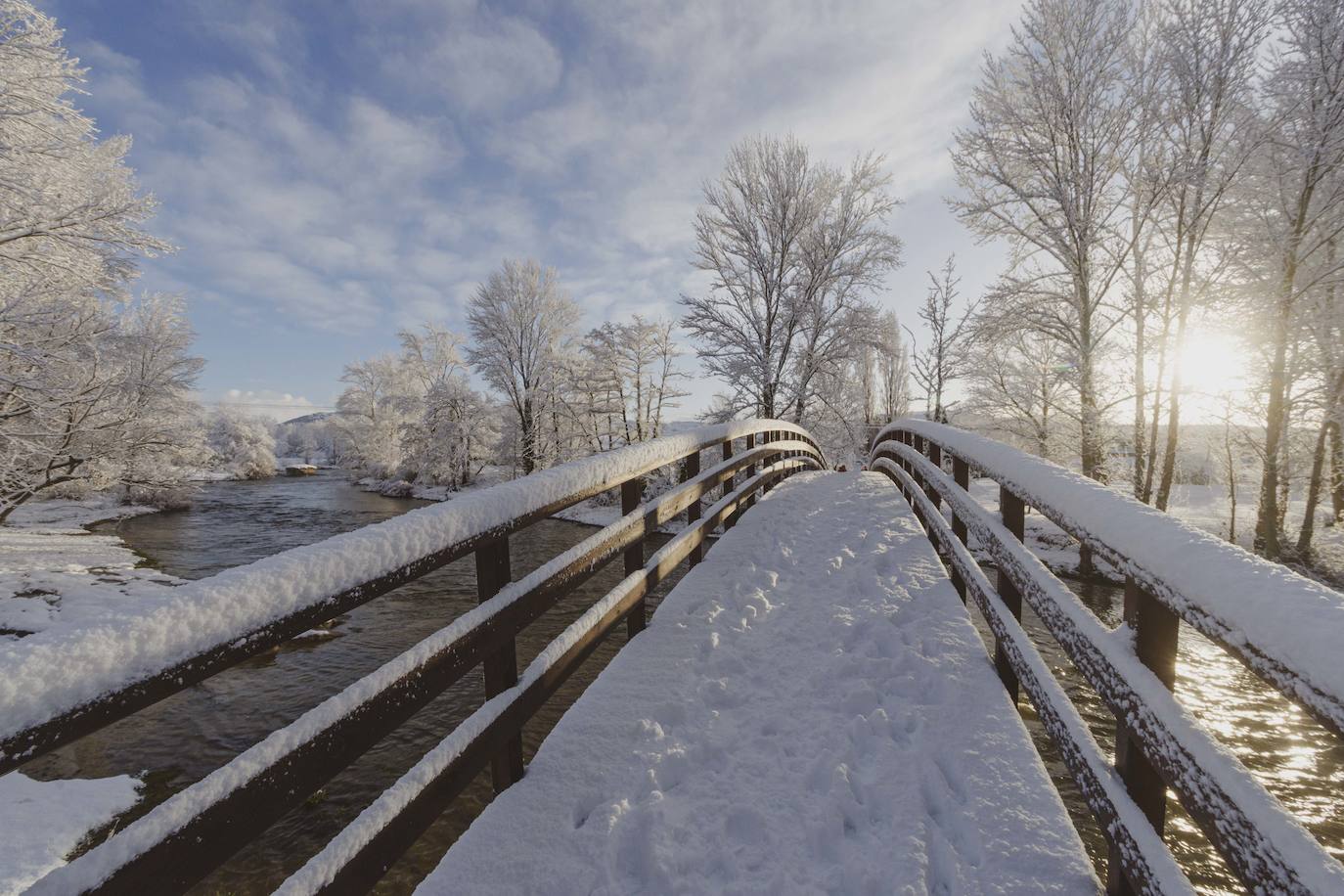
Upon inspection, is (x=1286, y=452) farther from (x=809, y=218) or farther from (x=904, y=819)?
(x=904, y=819)

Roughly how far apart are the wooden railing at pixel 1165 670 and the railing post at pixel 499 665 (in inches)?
78.4

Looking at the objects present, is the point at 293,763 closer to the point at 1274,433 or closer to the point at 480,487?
the point at 1274,433

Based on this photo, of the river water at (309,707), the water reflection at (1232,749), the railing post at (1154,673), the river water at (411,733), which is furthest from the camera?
the river water at (309,707)

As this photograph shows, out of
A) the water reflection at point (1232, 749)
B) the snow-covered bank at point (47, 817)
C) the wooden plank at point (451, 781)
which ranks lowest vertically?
the snow-covered bank at point (47, 817)

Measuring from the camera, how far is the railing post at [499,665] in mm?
2045

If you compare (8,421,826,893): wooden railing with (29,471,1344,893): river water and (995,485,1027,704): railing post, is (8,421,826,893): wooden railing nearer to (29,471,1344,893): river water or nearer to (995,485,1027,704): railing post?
(29,471,1344,893): river water

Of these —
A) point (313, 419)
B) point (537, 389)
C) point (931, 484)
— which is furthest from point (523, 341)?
point (313, 419)

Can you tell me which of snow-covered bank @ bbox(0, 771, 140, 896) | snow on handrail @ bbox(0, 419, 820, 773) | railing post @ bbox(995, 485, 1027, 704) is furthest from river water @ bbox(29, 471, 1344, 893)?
snow on handrail @ bbox(0, 419, 820, 773)

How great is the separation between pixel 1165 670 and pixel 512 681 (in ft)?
7.35

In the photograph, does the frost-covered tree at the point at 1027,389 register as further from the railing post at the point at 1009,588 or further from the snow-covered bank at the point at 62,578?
the snow-covered bank at the point at 62,578

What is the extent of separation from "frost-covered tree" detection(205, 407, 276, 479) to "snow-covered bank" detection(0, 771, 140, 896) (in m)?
49.5

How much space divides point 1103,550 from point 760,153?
17325 mm

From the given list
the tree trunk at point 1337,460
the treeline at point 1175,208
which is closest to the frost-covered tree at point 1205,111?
the treeline at point 1175,208

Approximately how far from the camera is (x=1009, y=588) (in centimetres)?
283
